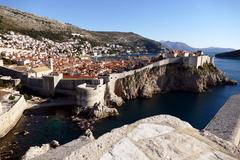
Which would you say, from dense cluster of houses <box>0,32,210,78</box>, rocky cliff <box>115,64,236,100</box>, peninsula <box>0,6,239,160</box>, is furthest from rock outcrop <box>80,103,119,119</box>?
rocky cliff <box>115,64,236,100</box>

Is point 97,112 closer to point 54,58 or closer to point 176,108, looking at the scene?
point 176,108

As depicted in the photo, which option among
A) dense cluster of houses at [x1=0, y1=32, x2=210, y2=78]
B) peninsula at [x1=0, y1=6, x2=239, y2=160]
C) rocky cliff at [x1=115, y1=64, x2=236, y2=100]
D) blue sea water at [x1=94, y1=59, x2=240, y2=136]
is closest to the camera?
peninsula at [x1=0, y1=6, x2=239, y2=160]

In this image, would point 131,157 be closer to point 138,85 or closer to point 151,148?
point 151,148

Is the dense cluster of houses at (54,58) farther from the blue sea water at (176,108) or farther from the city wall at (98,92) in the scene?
the blue sea water at (176,108)

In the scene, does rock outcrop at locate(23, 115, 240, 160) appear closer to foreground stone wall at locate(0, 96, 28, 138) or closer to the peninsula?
the peninsula

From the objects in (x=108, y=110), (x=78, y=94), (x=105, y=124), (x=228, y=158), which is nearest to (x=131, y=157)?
(x=228, y=158)

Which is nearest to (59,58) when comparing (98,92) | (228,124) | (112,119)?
(98,92)
